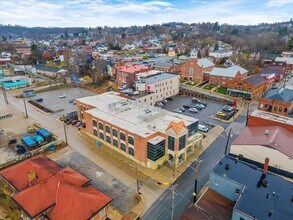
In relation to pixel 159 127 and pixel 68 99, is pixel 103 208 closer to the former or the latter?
pixel 159 127

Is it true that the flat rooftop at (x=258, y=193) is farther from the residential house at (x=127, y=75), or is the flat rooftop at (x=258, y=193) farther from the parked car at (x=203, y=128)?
the residential house at (x=127, y=75)

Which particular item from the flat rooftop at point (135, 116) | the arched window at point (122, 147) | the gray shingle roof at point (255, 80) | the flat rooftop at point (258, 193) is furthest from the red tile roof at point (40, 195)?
the gray shingle roof at point (255, 80)

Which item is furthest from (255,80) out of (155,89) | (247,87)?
(155,89)

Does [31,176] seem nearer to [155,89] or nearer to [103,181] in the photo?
[103,181]

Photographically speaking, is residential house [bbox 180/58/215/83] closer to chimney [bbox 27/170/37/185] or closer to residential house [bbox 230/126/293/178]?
residential house [bbox 230/126/293/178]

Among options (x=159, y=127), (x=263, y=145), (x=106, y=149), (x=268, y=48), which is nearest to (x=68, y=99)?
(x=106, y=149)

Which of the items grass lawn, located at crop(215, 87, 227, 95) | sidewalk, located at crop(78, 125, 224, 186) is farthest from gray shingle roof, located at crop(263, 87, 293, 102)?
grass lawn, located at crop(215, 87, 227, 95)

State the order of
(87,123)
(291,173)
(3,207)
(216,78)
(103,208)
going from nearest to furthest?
(103,208) < (3,207) < (291,173) < (87,123) < (216,78)
